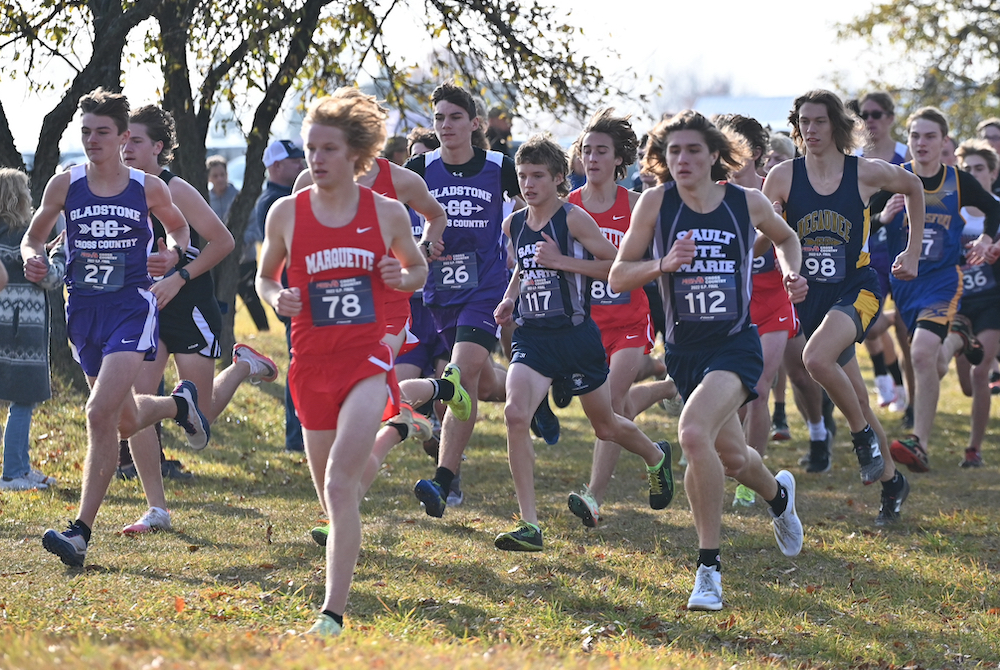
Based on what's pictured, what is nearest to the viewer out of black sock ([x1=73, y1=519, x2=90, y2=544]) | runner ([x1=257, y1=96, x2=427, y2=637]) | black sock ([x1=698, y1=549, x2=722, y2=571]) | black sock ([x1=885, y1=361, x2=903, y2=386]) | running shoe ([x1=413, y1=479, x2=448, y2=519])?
runner ([x1=257, y1=96, x2=427, y2=637])

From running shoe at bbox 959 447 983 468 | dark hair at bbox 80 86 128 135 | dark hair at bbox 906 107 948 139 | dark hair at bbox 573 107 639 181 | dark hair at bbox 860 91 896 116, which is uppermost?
dark hair at bbox 860 91 896 116

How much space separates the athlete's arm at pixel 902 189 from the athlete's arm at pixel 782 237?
1.33 m

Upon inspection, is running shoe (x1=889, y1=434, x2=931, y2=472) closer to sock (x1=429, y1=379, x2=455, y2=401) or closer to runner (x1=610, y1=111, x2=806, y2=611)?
runner (x1=610, y1=111, x2=806, y2=611)

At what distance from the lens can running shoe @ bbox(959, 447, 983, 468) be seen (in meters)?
9.52

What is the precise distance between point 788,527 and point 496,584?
1559 millimetres

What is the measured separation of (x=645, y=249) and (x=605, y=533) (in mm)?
1999

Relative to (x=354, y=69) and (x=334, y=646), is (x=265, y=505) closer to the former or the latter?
(x=334, y=646)

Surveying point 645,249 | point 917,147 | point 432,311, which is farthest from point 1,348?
point 917,147

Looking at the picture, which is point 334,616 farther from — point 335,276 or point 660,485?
point 660,485

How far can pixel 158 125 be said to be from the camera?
7160 millimetres

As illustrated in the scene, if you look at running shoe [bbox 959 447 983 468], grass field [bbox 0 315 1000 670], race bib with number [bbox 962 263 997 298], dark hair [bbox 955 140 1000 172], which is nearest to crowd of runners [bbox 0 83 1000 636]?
grass field [bbox 0 315 1000 670]

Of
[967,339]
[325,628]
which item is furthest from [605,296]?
[967,339]

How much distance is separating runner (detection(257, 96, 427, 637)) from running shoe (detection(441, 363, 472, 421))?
1806mm

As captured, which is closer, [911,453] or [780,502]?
[780,502]
